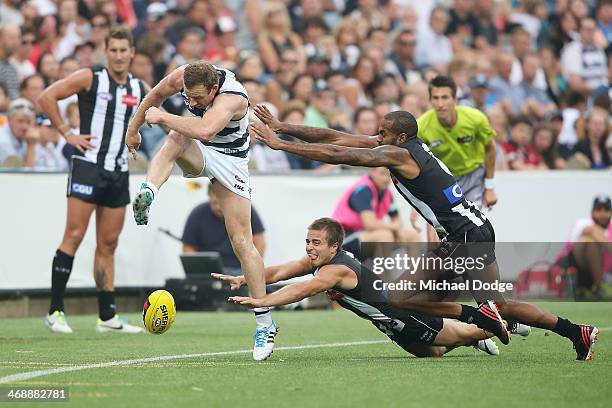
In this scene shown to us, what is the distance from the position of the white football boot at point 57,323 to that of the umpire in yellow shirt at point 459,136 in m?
3.96

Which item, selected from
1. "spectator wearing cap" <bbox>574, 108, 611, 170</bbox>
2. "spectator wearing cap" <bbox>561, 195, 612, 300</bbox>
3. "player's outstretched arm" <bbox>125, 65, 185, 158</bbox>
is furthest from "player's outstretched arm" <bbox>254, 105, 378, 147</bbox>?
"spectator wearing cap" <bbox>574, 108, 611, 170</bbox>

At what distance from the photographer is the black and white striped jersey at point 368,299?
29.6 ft

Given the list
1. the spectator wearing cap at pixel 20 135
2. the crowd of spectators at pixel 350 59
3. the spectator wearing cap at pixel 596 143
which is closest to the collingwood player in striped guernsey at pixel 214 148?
the crowd of spectators at pixel 350 59

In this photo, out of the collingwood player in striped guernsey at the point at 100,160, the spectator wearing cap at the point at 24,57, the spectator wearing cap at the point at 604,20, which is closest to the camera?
the collingwood player in striped guernsey at the point at 100,160

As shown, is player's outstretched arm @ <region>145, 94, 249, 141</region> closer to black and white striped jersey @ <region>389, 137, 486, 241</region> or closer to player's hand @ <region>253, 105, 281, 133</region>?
player's hand @ <region>253, 105, 281, 133</region>

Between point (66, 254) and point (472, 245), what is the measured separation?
460 centimetres

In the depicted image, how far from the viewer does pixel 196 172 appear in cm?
948

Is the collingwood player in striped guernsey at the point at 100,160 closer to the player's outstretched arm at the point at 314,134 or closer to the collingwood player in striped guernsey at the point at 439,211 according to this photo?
the player's outstretched arm at the point at 314,134

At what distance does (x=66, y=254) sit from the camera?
1219 centimetres

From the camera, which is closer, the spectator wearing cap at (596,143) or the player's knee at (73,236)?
the player's knee at (73,236)

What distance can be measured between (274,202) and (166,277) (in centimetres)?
172

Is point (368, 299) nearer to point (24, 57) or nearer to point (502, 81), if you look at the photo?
point (24, 57)

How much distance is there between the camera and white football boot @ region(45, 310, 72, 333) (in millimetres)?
11914

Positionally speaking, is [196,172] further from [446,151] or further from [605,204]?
[605,204]
